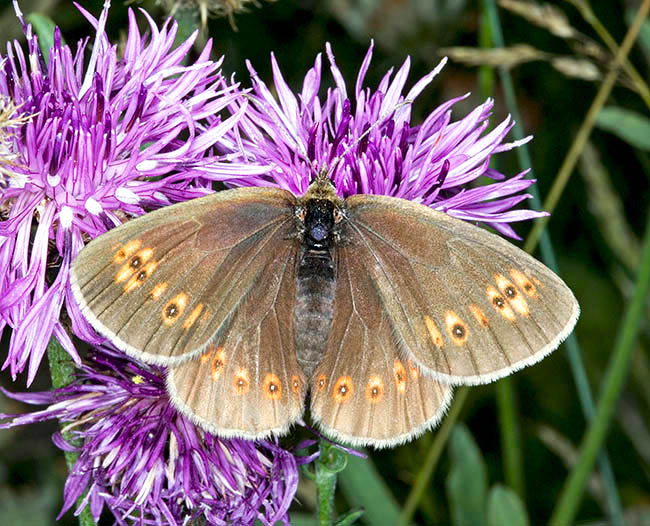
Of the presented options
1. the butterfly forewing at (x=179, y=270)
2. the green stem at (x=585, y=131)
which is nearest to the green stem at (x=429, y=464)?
the green stem at (x=585, y=131)

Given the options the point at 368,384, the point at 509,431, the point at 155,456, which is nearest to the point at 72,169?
the point at 155,456

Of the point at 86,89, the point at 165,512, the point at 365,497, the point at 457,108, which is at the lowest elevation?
the point at 365,497

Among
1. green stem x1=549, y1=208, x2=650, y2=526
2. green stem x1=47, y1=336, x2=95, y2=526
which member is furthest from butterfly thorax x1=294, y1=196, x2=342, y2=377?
green stem x1=549, y1=208, x2=650, y2=526

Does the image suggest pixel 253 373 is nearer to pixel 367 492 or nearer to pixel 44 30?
pixel 367 492

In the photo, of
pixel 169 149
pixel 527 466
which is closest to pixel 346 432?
pixel 169 149

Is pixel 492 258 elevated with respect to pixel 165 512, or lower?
elevated

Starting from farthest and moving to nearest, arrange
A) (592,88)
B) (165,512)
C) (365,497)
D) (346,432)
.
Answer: (592,88) → (365,497) → (165,512) → (346,432)

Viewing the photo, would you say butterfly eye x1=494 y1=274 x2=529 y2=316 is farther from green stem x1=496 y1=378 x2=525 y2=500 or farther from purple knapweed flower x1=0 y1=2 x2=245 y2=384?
green stem x1=496 y1=378 x2=525 y2=500

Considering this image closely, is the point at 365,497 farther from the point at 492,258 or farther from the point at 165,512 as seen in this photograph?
the point at 492,258
